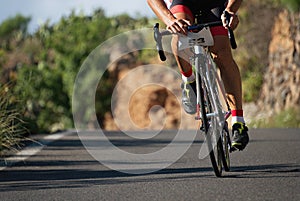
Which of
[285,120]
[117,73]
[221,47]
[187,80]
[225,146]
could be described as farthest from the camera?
[117,73]

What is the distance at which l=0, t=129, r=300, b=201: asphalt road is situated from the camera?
6.50 metres

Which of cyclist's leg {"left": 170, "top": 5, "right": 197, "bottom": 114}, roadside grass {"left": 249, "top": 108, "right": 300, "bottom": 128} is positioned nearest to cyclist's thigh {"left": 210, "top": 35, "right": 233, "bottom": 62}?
cyclist's leg {"left": 170, "top": 5, "right": 197, "bottom": 114}

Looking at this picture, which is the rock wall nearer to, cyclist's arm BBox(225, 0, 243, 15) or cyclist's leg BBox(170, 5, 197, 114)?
cyclist's leg BBox(170, 5, 197, 114)

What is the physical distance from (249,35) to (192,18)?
15670 millimetres

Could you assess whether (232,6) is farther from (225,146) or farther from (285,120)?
(285,120)

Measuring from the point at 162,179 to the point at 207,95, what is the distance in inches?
33.4

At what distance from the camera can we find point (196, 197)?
6289 millimetres

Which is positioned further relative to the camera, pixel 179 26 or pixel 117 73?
pixel 117 73

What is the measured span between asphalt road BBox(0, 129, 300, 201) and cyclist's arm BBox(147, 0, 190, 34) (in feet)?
4.15

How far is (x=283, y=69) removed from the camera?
1827cm

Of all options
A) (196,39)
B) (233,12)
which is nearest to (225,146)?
(196,39)

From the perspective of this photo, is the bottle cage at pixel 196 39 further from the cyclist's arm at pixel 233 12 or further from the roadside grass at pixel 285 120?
the roadside grass at pixel 285 120

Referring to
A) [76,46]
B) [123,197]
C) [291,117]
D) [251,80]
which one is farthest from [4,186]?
[76,46]

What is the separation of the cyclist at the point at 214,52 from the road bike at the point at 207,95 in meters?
0.08
